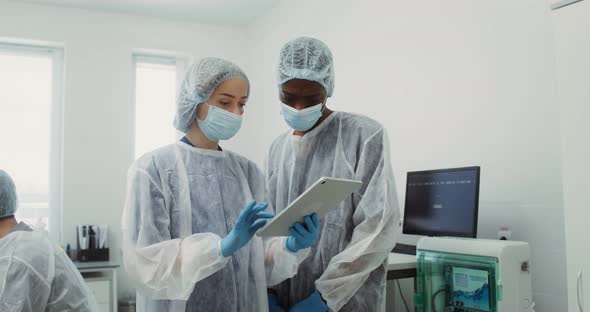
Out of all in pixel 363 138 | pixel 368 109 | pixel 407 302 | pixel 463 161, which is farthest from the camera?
pixel 368 109

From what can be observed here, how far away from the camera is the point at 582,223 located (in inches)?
63.7

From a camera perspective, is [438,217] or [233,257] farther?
[438,217]

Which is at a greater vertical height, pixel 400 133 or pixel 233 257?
pixel 400 133

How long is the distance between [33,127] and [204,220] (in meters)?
3.65

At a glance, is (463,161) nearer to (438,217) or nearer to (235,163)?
(438,217)

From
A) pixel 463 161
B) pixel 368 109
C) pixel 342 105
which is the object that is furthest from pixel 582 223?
pixel 342 105

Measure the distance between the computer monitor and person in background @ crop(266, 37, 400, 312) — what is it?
661 mm

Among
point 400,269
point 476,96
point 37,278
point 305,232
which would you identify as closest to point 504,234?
point 400,269

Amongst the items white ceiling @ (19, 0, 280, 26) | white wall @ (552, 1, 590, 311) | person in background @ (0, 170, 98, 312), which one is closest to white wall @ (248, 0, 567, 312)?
white wall @ (552, 1, 590, 311)

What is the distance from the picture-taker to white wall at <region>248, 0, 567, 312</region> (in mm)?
2217

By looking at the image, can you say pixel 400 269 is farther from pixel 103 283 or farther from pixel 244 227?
pixel 103 283

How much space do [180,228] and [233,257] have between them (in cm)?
18

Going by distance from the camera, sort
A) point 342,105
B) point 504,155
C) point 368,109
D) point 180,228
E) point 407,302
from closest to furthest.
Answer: point 180,228
point 504,155
point 407,302
point 368,109
point 342,105

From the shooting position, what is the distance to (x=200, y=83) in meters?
1.66
